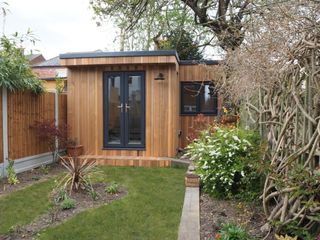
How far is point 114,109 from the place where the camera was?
27.1ft

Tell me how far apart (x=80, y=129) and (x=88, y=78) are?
4.46 feet

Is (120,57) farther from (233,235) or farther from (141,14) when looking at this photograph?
(233,235)

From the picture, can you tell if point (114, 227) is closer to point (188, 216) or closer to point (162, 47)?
point (188, 216)

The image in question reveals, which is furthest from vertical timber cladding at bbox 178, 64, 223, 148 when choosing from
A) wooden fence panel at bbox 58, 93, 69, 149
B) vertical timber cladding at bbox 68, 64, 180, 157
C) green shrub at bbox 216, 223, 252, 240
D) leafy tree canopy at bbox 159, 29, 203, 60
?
green shrub at bbox 216, 223, 252, 240

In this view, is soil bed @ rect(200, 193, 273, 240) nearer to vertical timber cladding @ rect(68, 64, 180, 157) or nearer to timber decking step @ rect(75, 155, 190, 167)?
timber decking step @ rect(75, 155, 190, 167)

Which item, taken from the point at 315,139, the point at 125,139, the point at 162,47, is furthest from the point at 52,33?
the point at 315,139

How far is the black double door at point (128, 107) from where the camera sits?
8156 mm

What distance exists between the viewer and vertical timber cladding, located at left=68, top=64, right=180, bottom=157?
8008 mm

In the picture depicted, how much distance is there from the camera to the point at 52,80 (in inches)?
550

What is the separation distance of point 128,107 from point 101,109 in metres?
0.74

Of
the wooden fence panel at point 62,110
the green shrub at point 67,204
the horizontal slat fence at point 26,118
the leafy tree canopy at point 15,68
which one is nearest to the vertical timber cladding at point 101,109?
the wooden fence panel at point 62,110

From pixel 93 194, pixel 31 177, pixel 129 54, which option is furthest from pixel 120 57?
pixel 93 194

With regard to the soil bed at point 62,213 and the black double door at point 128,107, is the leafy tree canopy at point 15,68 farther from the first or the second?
the soil bed at point 62,213

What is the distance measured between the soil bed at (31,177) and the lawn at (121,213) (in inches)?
10.3
